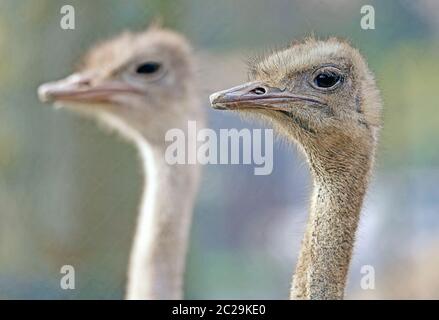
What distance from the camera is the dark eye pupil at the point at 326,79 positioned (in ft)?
8.44

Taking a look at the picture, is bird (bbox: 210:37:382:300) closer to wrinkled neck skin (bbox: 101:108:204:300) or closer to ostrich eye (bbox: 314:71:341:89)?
Result: ostrich eye (bbox: 314:71:341:89)

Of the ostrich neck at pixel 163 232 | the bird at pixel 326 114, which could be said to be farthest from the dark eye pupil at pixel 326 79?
the ostrich neck at pixel 163 232

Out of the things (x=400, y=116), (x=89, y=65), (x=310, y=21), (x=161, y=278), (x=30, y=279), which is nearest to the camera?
(x=161, y=278)

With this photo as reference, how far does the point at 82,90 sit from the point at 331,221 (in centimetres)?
128

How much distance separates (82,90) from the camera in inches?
141

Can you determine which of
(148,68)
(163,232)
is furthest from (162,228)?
(148,68)

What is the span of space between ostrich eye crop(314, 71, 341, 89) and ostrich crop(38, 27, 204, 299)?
1.02 m

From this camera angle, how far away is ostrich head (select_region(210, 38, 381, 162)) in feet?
8.41

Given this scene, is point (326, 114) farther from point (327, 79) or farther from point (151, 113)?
point (151, 113)

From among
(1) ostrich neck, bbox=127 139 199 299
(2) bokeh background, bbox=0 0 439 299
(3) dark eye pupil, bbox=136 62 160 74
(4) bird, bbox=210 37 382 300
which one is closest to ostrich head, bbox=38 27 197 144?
(3) dark eye pupil, bbox=136 62 160 74
